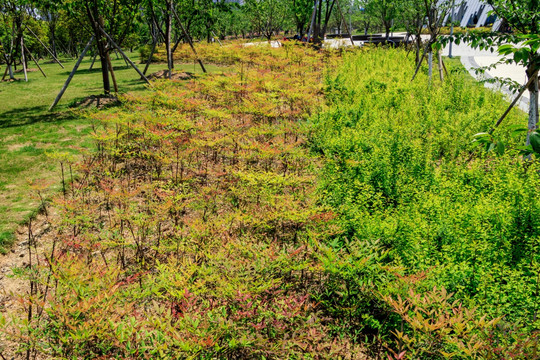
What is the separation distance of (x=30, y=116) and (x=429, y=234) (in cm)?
1052

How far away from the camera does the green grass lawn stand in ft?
16.7

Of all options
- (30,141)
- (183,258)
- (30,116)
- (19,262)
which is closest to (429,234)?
(183,258)

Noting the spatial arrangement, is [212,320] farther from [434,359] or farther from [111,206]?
[111,206]

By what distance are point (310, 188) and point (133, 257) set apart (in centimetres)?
267

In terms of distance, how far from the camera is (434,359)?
276 cm

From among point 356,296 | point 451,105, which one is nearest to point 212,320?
point 356,296

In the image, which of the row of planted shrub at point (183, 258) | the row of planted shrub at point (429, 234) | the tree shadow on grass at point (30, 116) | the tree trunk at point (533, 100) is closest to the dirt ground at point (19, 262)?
the row of planted shrub at point (183, 258)

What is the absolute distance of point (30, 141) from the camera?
744 centimetres

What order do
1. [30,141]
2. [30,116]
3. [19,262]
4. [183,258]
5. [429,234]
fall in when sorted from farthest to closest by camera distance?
[30,116]
[30,141]
[19,262]
[429,234]
[183,258]

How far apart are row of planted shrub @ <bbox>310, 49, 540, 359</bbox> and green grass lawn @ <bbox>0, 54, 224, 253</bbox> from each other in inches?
175

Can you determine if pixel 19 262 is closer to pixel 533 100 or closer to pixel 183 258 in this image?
pixel 183 258

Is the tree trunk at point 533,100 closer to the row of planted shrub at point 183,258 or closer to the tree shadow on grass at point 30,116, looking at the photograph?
the row of planted shrub at point 183,258

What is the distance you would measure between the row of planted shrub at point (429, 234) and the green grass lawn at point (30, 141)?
175 inches

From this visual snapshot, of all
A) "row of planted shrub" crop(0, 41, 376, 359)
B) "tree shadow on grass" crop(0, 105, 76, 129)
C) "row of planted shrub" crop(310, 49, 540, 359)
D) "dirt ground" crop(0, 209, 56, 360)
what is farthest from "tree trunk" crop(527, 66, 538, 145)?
"tree shadow on grass" crop(0, 105, 76, 129)
